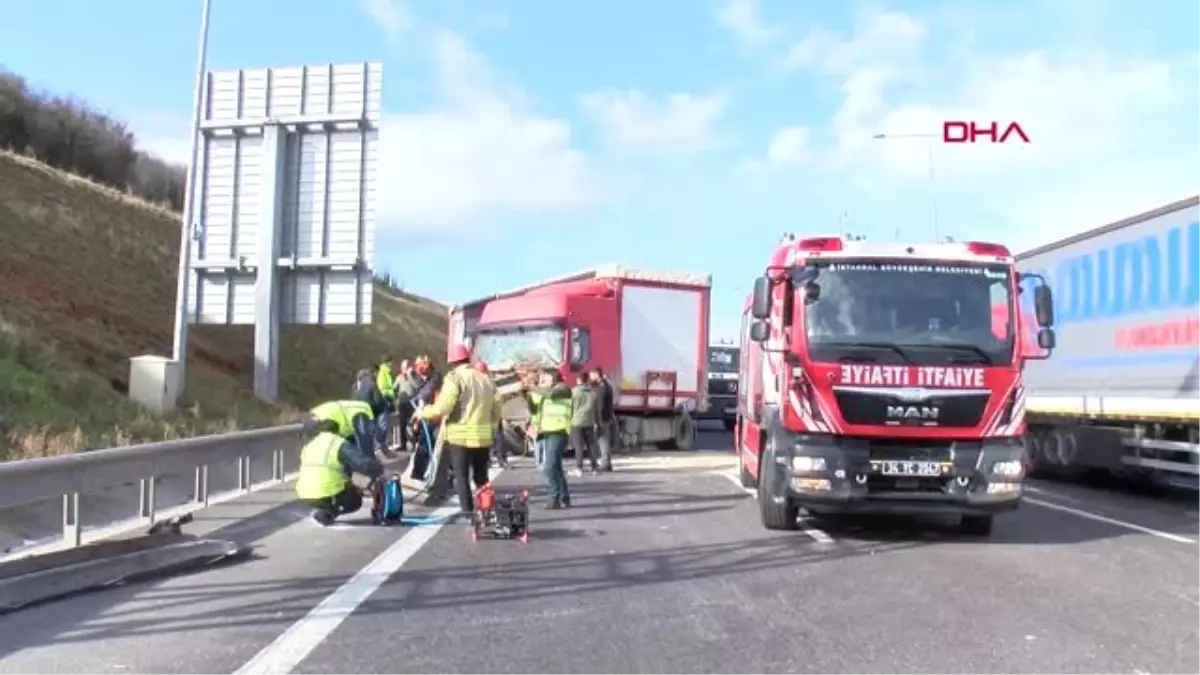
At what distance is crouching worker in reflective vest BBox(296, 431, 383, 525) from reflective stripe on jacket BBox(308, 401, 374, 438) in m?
0.11

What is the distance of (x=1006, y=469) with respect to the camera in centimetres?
1076

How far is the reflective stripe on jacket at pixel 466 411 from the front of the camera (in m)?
12.2

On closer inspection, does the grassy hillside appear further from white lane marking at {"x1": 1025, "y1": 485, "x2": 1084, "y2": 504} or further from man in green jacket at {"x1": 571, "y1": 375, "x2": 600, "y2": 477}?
white lane marking at {"x1": 1025, "y1": 485, "x2": 1084, "y2": 504}

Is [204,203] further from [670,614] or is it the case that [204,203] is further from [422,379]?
[670,614]

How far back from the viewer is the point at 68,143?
54.4 meters

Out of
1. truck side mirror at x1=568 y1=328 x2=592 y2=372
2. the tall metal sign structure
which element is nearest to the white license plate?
truck side mirror at x1=568 y1=328 x2=592 y2=372

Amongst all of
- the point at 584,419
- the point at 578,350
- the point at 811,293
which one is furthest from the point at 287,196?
the point at 811,293

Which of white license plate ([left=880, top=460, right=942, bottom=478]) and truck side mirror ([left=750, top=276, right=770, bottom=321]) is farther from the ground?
truck side mirror ([left=750, top=276, right=770, bottom=321])

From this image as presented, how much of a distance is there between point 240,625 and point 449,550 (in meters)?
3.27

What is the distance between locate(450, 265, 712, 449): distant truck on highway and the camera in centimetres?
2289

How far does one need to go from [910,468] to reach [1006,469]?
81cm

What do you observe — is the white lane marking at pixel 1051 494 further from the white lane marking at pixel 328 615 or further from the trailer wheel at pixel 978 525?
the white lane marking at pixel 328 615

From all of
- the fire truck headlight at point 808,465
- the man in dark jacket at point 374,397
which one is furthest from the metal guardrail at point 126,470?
the fire truck headlight at point 808,465

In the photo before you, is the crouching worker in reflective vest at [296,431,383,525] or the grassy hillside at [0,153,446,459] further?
the grassy hillside at [0,153,446,459]
